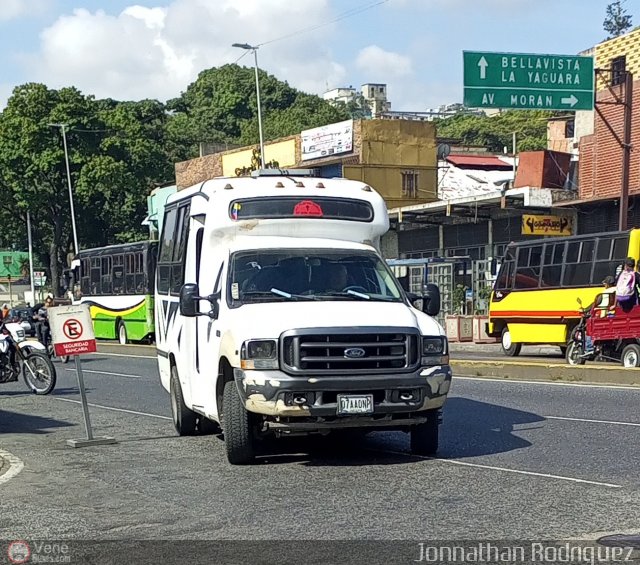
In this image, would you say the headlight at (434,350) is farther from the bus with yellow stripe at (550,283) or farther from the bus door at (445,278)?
the bus door at (445,278)

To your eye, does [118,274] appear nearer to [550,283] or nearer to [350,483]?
[550,283]

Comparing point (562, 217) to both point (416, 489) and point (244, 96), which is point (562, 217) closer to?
point (416, 489)

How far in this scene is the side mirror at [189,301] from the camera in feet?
38.0

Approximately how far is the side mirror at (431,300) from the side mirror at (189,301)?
94.0 inches

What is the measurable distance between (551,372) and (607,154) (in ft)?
65.5

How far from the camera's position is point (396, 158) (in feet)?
183

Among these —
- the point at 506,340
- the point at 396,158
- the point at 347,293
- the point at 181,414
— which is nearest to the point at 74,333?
the point at 181,414

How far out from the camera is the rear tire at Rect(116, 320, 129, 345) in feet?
136

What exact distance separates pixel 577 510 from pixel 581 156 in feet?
107

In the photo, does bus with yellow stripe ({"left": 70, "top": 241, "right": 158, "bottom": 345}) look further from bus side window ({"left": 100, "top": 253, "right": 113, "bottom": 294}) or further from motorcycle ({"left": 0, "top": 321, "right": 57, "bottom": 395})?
motorcycle ({"left": 0, "top": 321, "right": 57, "bottom": 395})

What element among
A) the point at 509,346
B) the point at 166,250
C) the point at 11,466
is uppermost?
the point at 166,250

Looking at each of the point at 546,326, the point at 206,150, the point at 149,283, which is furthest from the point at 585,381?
the point at 206,150

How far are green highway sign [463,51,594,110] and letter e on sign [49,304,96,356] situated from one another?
1527 cm

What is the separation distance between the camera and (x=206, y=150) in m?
71.6
